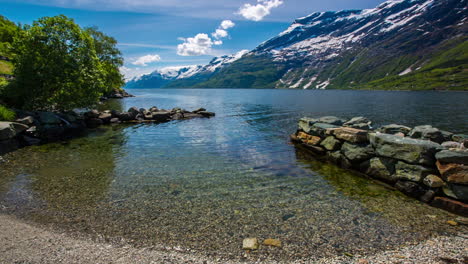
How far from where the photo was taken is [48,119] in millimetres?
30016

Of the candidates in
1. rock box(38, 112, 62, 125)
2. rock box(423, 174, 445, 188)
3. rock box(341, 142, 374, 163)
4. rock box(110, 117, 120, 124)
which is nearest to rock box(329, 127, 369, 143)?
rock box(341, 142, 374, 163)

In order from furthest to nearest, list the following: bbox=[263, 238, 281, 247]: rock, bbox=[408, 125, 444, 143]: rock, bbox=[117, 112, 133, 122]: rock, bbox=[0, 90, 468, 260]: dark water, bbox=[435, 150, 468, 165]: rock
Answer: bbox=[117, 112, 133, 122]: rock → bbox=[408, 125, 444, 143]: rock → bbox=[435, 150, 468, 165]: rock → bbox=[0, 90, 468, 260]: dark water → bbox=[263, 238, 281, 247]: rock

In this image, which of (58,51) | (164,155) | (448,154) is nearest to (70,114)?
(58,51)

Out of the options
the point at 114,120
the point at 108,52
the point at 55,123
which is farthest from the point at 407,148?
the point at 108,52

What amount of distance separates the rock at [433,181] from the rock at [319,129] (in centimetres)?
999

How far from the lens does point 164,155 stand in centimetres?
2139

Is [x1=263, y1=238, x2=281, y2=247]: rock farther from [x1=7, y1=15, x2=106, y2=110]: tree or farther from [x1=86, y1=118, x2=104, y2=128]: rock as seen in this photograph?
[x1=86, y1=118, x2=104, y2=128]: rock

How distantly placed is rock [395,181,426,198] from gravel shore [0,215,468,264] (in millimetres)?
4157

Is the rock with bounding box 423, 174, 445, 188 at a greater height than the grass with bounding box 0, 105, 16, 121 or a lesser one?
lesser

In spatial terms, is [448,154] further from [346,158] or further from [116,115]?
[116,115]

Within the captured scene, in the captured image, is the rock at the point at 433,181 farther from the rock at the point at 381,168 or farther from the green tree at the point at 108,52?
the green tree at the point at 108,52

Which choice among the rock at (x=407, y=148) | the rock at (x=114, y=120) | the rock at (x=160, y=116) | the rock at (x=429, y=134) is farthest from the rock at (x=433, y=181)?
the rock at (x=114, y=120)

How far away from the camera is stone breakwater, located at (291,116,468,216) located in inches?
453

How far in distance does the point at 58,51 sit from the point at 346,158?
3681cm
